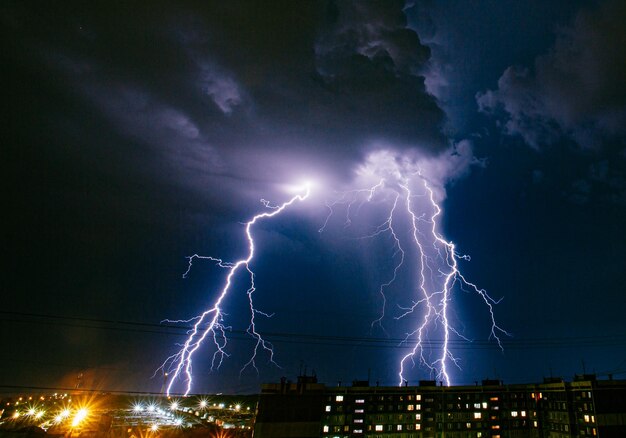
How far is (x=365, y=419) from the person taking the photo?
30797mm

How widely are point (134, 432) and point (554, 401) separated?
35.5m

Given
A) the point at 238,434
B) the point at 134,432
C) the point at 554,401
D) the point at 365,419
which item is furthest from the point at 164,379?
the point at 554,401

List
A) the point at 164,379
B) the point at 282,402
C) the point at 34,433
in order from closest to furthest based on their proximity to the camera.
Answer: the point at 34,433 < the point at 282,402 < the point at 164,379

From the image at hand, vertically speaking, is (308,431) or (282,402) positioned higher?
(282,402)

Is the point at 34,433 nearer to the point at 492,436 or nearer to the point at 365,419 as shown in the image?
the point at 365,419

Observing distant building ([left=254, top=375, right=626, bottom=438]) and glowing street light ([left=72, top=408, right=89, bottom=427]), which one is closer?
distant building ([left=254, top=375, right=626, bottom=438])

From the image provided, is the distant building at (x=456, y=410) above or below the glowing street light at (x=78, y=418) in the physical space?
above

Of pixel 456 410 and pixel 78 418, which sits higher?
pixel 456 410

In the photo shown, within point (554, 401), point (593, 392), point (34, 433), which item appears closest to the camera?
point (34, 433)

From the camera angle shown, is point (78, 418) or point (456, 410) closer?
point (456, 410)

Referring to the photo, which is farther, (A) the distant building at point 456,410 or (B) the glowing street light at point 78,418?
(B) the glowing street light at point 78,418

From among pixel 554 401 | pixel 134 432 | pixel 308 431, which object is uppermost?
pixel 554 401

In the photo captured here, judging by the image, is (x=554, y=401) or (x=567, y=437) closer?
(x=567, y=437)

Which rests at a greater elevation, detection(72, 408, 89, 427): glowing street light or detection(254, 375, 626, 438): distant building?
detection(254, 375, 626, 438): distant building
